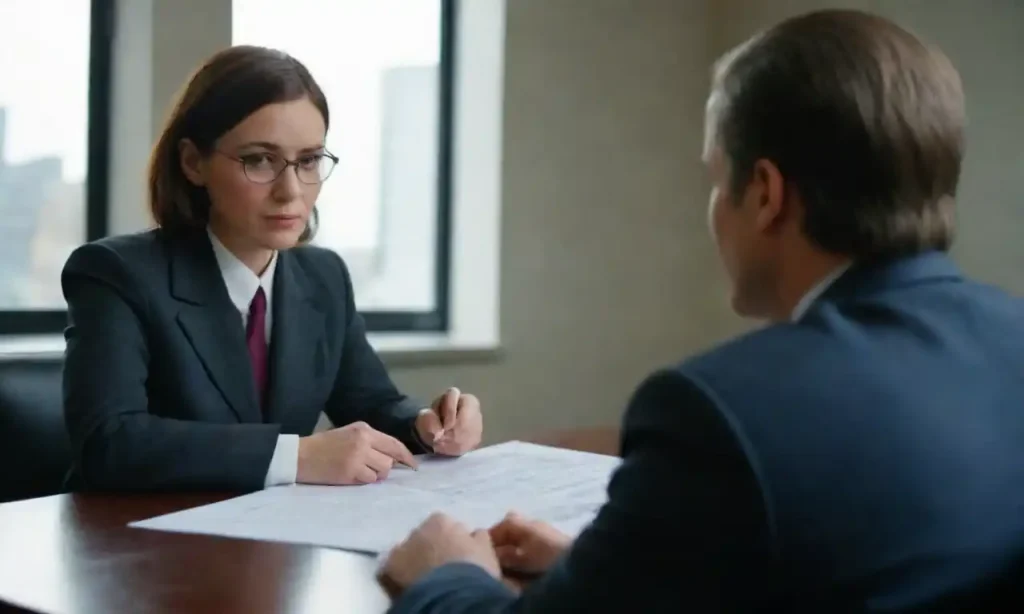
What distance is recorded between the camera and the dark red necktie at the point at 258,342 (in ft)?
5.82

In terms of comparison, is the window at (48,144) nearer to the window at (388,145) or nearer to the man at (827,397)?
the window at (388,145)

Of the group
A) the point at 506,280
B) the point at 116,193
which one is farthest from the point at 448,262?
the point at 116,193

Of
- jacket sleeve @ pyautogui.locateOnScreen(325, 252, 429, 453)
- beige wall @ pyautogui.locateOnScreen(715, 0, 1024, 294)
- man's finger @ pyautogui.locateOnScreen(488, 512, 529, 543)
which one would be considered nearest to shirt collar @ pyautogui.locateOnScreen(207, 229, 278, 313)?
jacket sleeve @ pyautogui.locateOnScreen(325, 252, 429, 453)

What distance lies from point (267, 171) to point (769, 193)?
108 centimetres

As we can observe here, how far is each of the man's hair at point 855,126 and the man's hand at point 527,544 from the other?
410 millimetres

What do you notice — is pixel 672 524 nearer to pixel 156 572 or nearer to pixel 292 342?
pixel 156 572

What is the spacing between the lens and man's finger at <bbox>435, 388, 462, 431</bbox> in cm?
174

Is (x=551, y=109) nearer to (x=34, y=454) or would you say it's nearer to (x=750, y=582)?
(x=34, y=454)

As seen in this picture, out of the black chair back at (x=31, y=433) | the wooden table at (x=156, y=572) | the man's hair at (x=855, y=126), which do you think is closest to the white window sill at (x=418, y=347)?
the black chair back at (x=31, y=433)

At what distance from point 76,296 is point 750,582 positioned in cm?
125

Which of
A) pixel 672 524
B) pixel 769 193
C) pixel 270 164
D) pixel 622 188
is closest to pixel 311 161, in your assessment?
pixel 270 164

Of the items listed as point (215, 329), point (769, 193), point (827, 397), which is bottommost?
point (215, 329)

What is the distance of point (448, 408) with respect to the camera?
1.75 metres

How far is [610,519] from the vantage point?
0.77m
